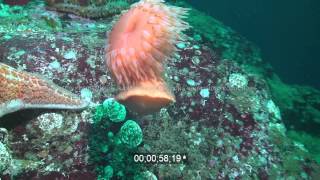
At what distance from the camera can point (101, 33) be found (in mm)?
4469

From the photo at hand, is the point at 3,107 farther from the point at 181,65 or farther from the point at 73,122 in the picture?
the point at 181,65

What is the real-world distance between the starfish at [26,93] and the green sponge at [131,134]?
0.63 m

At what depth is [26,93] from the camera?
124 inches

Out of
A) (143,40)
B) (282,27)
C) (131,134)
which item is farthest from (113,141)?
(282,27)

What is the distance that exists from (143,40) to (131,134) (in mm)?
1288

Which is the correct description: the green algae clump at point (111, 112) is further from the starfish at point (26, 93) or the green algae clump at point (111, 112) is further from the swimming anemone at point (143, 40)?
the swimming anemone at point (143, 40)

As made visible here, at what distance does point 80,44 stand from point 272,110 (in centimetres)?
285

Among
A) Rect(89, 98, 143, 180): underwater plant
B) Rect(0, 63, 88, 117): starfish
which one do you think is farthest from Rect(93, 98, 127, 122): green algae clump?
Rect(0, 63, 88, 117): starfish

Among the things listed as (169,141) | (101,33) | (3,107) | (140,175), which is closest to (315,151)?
(169,141)

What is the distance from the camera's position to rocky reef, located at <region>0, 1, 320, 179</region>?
327 cm

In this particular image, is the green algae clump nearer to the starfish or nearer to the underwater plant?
the underwater plant

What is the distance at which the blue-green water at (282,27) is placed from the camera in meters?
12.6

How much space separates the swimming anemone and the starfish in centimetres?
79

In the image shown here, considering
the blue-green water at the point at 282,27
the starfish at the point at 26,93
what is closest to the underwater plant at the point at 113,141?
the starfish at the point at 26,93
